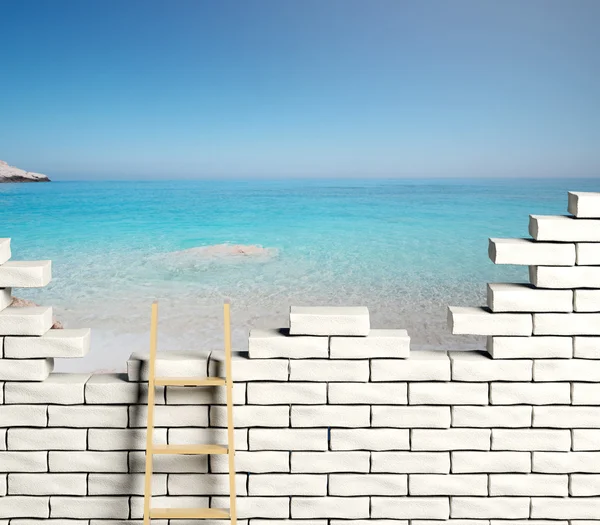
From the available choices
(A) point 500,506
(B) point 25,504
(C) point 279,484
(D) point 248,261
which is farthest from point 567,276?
(D) point 248,261

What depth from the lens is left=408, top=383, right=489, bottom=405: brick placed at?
7.57ft

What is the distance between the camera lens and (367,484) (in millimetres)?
2369

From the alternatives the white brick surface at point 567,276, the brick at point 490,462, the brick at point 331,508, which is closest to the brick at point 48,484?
the brick at point 331,508

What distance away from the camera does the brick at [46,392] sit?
2.30 m

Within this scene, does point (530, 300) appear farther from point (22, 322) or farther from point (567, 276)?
point (22, 322)

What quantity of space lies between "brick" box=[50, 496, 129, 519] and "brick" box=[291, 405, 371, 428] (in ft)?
2.65

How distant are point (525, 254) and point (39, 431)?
82.4 inches

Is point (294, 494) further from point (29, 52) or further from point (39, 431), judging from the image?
point (29, 52)

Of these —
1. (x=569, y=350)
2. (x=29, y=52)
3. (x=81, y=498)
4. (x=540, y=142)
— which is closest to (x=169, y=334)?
(x=81, y=498)

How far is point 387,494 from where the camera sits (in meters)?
2.38

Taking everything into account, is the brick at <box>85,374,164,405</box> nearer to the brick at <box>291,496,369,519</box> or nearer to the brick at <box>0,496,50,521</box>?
the brick at <box>0,496,50,521</box>

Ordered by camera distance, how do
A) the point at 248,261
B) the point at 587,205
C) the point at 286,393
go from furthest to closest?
the point at 248,261 < the point at 286,393 < the point at 587,205

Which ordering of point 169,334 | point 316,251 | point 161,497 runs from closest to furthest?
point 161,497 < point 169,334 < point 316,251

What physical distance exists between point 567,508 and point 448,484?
509mm
